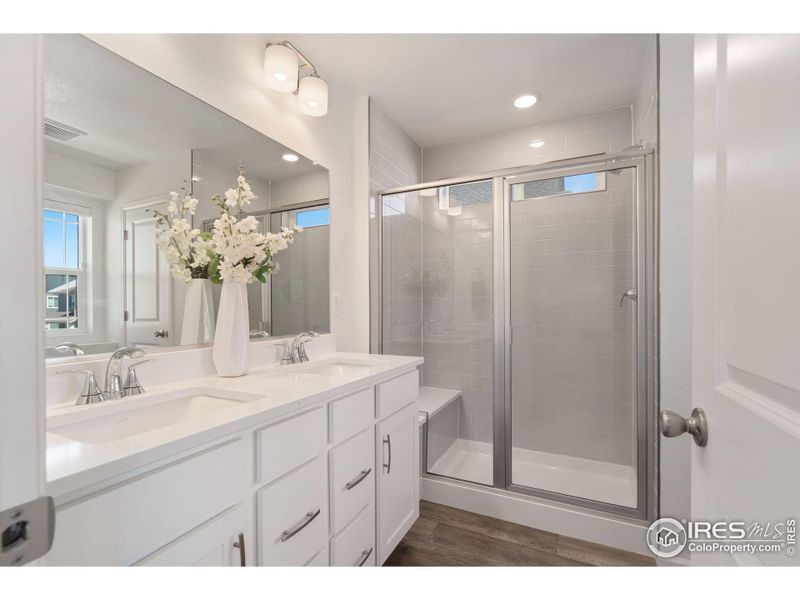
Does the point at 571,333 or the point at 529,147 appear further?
the point at 529,147

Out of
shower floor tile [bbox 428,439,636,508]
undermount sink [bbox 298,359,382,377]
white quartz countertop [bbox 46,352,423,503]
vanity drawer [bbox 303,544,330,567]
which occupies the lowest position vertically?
shower floor tile [bbox 428,439,636,508]

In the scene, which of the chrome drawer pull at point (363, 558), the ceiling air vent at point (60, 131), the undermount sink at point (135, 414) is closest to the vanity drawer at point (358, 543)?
the chrome drawer pull at point (363, 558)

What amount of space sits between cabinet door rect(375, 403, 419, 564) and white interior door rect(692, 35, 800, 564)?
3.24ft

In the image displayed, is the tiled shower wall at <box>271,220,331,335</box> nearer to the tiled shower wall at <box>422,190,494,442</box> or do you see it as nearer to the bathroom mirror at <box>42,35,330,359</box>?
the bathroom mirror at <box>42,35,330,359</box>

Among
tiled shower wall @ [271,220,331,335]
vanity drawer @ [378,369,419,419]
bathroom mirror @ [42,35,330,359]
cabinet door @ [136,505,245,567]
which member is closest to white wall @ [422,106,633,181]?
tiled shower wall @ [271,220,331,335]

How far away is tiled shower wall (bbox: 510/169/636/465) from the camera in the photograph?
82.2 inches

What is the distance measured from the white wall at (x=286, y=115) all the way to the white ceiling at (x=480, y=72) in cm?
24

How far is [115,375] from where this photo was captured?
3.31 feet

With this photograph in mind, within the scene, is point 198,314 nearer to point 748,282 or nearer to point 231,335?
point 231,335

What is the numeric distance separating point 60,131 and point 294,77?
96cm

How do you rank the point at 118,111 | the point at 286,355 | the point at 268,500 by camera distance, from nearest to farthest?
1. the point at 268,500
2. the point at 118,111
3. the point at 286,355

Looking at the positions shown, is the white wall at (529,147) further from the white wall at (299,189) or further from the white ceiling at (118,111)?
the white ceiling at (118,111)

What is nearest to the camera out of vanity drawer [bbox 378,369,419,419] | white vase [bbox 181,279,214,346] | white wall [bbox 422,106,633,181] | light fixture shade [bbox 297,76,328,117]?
white vase [bbox 181,279,214,346]

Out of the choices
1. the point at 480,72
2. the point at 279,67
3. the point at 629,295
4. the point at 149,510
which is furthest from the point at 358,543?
the point at 480,72
